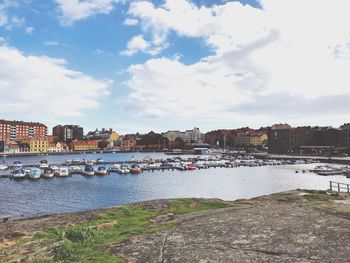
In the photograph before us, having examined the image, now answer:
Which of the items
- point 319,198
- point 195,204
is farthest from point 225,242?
point 319,198

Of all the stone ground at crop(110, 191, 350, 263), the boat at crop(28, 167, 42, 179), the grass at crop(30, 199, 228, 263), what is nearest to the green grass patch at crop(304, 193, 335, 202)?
the grass at crop(30, 199, 228, 263)

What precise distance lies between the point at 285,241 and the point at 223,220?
143 inches

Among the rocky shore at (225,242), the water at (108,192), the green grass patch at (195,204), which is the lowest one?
the water at (108,192)

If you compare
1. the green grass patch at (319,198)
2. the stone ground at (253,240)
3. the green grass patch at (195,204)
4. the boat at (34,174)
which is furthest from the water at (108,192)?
the stone ground at (253,240)

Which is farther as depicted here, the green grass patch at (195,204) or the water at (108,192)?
the water at (108,192)

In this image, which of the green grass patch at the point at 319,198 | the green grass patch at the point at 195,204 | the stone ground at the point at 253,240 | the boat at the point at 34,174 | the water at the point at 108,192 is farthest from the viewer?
the boat at the point at 34,174

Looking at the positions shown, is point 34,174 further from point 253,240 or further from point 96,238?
point 253,240

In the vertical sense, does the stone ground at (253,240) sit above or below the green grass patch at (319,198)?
above

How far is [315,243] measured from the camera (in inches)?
408

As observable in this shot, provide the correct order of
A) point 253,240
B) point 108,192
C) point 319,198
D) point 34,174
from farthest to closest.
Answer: point 34,174 → point 108,192 → point 319,198 → point 253,240

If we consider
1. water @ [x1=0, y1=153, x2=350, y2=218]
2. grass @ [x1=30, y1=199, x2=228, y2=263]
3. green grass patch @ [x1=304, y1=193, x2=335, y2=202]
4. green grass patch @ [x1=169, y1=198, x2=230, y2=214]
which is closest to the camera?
grass @ [x1=30, y1=199, x2=228, y2=263]

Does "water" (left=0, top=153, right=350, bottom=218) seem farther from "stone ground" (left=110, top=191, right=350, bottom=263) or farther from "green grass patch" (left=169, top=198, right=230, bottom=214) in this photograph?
"stone ground" (left=110, top=191, right=350, bottom=263)

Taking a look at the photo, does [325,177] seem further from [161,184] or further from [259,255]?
[259,255]

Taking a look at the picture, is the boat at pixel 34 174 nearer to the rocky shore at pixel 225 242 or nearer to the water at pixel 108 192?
the water at pixel 108 192
